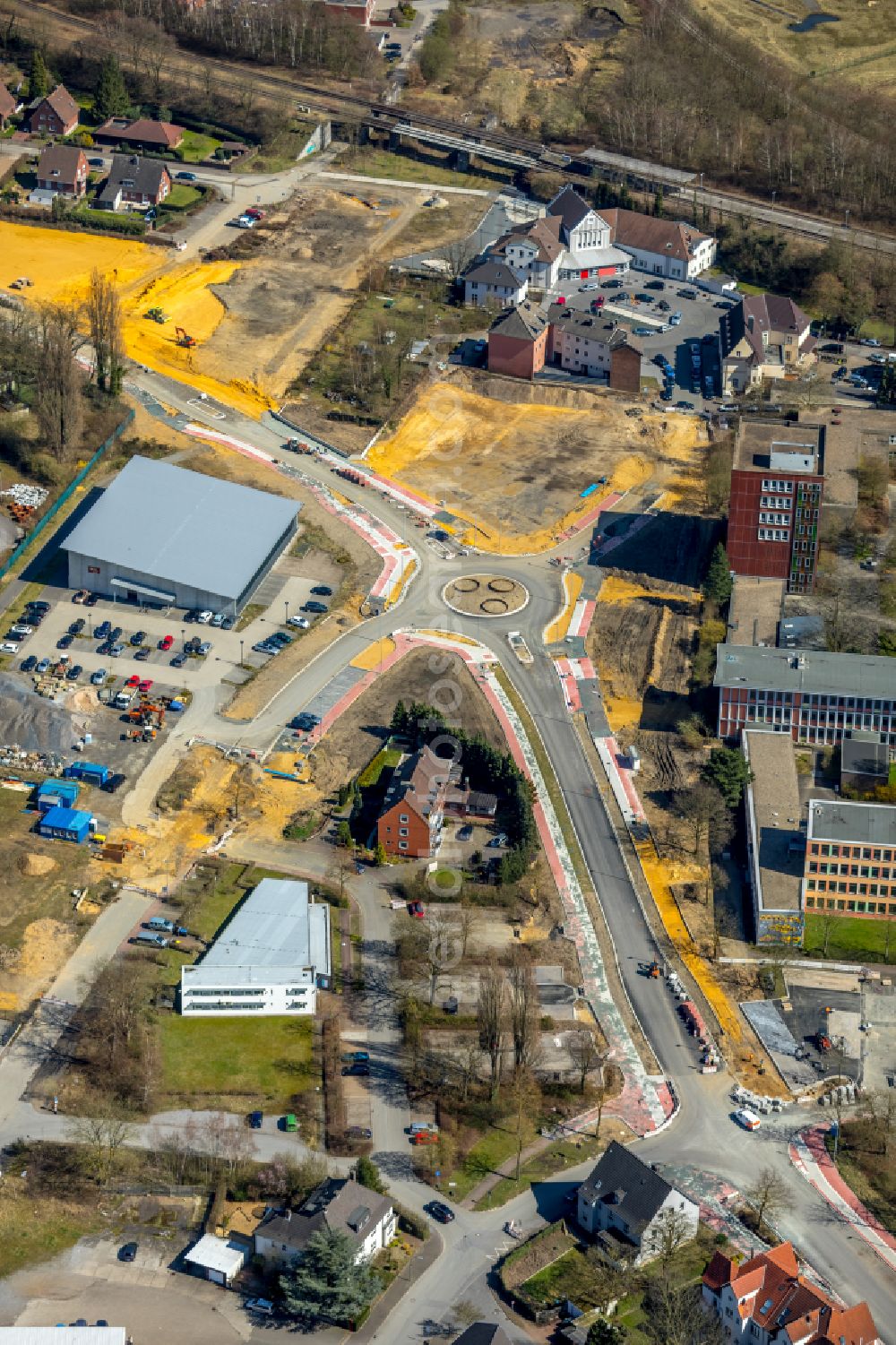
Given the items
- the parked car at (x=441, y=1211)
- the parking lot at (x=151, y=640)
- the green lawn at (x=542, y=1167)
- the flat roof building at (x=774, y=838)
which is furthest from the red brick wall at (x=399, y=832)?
the parked car at (x=441, y=1211)

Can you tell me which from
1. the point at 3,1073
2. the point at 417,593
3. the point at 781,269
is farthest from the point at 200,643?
the point at 781,269

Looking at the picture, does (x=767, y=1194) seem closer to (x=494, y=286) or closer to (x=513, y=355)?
(x=513, y=355)

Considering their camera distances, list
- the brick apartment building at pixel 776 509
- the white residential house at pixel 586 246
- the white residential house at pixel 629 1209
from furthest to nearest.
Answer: the white residential house at pixel 586 246
the brick apartment building at pixel 776 509
the white residential house at pixel 629 1209

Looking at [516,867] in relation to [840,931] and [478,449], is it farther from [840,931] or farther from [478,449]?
[478,449]

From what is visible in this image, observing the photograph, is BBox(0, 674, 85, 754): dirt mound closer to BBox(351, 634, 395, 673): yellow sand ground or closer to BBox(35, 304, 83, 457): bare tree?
BBox(351, 634, 395, 673): yellow sand ground

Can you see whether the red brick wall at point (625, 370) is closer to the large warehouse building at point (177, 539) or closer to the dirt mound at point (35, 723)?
the large warehouse building at point (177, 539)

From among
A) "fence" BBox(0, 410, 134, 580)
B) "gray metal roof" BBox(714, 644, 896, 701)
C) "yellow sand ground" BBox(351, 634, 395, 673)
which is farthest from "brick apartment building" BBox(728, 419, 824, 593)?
"fence" BBox(0, 410, 134, 580)
